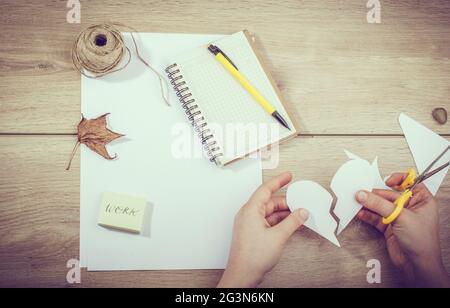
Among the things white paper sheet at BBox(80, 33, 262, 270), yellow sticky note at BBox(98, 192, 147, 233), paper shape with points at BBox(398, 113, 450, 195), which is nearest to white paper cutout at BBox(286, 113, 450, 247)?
paper shape with points at BBox(398, 113, 450, 195)

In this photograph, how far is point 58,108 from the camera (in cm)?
82

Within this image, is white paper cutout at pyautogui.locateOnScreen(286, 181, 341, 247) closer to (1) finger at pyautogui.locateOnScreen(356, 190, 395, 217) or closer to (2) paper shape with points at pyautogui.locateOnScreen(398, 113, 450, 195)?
(1) finger at pyautogui.locateOnScreen(356, 190, 395, 217)

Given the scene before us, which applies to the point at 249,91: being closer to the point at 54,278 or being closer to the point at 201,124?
the point at 201,124

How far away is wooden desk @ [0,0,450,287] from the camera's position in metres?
0.80

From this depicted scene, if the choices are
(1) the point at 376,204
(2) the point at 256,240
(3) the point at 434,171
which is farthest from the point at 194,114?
(3) the point at 434,171

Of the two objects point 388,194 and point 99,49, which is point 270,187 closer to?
point 388,194

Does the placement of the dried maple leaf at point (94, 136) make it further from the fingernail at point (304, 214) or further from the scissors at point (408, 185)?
the scissors at point (408, 185)

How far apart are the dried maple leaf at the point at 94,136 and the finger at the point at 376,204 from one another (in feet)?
1.68

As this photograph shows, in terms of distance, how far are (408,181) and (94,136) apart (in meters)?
0.64

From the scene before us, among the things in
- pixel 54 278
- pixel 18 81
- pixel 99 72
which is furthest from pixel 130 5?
pixel 54 278

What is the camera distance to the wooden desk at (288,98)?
2.62ft

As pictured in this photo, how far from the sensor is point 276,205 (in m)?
0.83

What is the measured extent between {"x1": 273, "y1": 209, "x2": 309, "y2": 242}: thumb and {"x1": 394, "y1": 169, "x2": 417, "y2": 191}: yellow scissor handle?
219 mm
